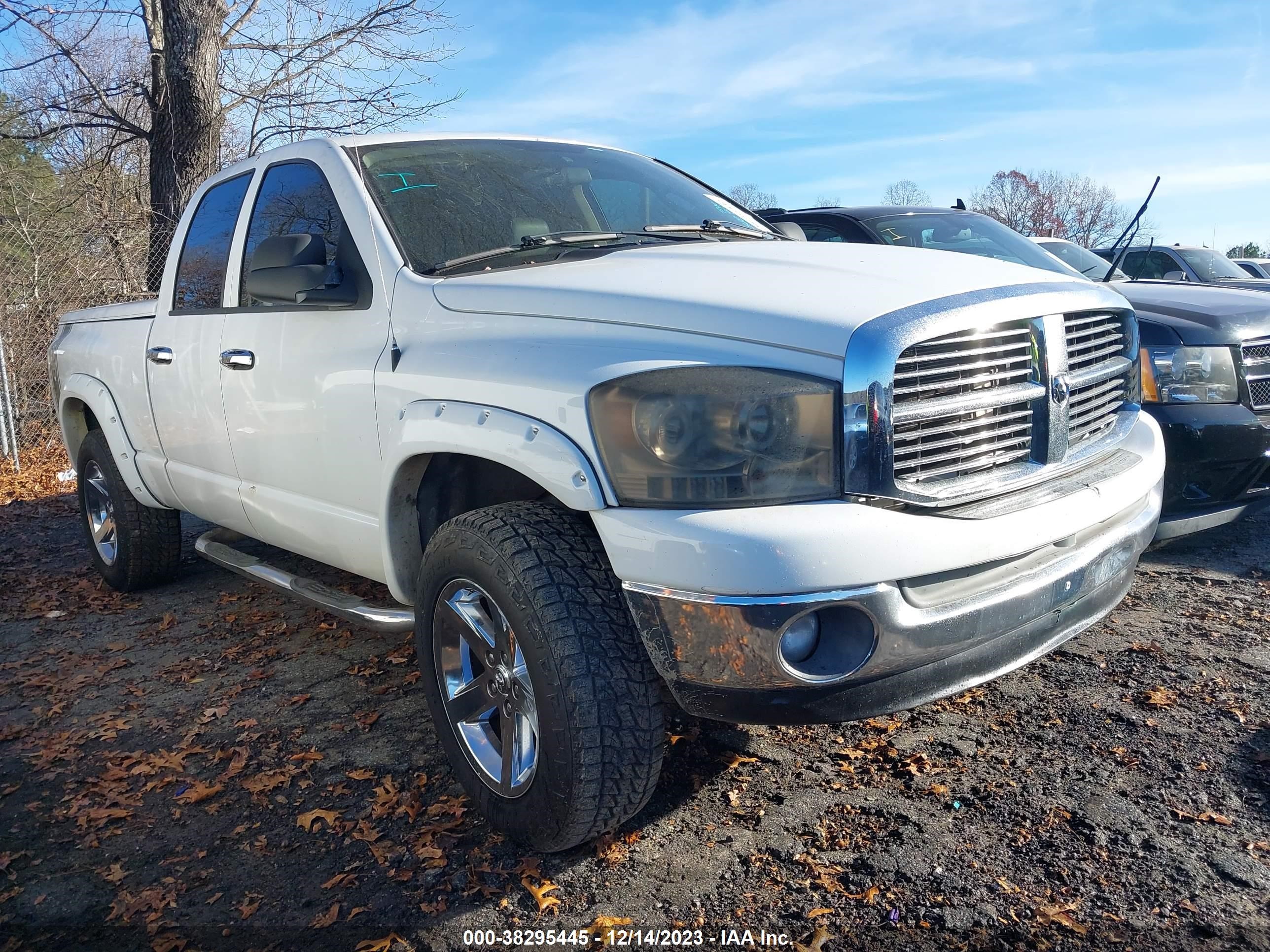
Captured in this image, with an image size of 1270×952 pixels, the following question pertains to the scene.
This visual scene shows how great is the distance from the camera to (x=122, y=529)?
202 inches

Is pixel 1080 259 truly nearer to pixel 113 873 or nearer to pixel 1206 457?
pixel 1206 457

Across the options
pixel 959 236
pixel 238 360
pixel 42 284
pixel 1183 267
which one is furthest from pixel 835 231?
pixel 1183 267

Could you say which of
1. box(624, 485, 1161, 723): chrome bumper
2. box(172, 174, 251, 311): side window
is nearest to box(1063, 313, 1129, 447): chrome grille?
box(624, 485, 1161, 723): chrome bumper

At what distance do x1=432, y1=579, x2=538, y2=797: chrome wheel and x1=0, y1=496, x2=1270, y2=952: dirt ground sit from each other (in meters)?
0.22

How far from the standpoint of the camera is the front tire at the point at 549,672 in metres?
2.29

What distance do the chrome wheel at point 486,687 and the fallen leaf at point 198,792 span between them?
88cm

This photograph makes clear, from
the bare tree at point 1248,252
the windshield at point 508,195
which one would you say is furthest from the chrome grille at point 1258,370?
the bare tree at point 1248,252

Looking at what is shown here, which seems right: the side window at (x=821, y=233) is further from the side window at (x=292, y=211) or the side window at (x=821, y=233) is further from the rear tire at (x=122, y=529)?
the rear tire at (x=122, y=529)

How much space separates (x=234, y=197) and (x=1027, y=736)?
377cm

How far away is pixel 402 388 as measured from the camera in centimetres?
290

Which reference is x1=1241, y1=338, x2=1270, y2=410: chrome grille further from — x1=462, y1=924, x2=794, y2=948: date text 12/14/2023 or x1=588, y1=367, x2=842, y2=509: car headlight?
x1=462, y1=924, x2=794, y2=948: date text 12/14/2023

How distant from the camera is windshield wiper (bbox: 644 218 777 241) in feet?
11.7

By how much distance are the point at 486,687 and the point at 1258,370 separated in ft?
12.6

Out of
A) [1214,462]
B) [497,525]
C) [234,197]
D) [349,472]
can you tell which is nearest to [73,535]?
[234,197]
